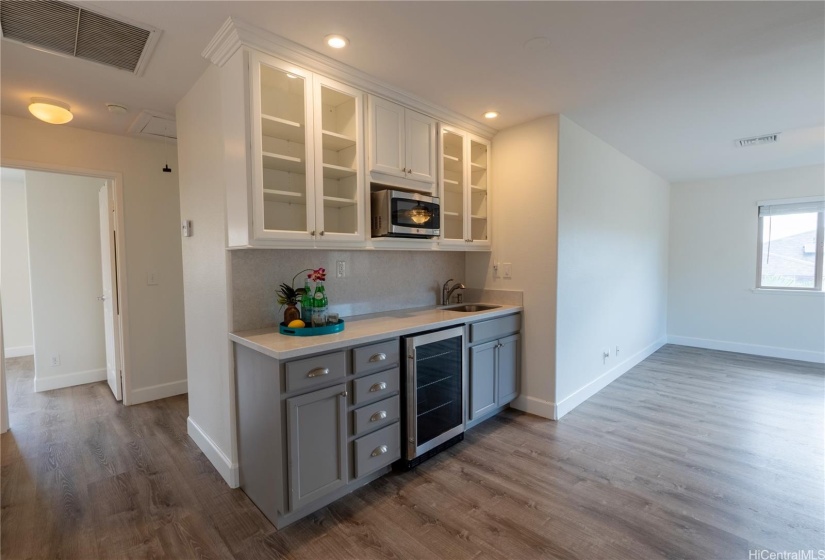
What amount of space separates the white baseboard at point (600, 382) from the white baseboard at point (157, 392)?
3.69 meters

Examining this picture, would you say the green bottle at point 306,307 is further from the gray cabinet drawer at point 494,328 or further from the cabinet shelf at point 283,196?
the gray cabinet drawer at point 494,328

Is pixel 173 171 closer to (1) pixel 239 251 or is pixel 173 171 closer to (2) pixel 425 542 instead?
(1) pixel 239 251

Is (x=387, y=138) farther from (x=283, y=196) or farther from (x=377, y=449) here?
(x=377, y=449)

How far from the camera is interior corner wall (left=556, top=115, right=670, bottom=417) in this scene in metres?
3.30

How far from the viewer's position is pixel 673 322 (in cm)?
605

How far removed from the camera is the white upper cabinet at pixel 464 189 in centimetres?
328

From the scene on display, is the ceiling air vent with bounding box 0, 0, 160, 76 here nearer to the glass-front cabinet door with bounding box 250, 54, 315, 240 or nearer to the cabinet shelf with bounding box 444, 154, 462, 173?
the glass-front cabinet door with bounding box 250, 54, 315, 240

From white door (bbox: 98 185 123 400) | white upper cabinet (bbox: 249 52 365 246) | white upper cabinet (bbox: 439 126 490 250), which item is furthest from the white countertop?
white door (bbox: 98 185 123 400)

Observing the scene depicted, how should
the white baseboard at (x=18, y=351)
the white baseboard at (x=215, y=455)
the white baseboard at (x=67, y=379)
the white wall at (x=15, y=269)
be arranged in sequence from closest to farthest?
the white baseboard at (x=215, y=455)
the white baseboard at (x=67, y=379)
the white wall at (x=15, y=269)
the white baseboard at (x=18, y=351)

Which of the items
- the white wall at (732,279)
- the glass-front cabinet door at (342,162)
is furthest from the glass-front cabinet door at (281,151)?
the white wall at (732,279)

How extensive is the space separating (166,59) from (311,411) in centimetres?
221

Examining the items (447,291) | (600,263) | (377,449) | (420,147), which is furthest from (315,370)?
(600,263)

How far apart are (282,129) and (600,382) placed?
12.3 ft

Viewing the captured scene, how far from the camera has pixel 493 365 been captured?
3.12 m
